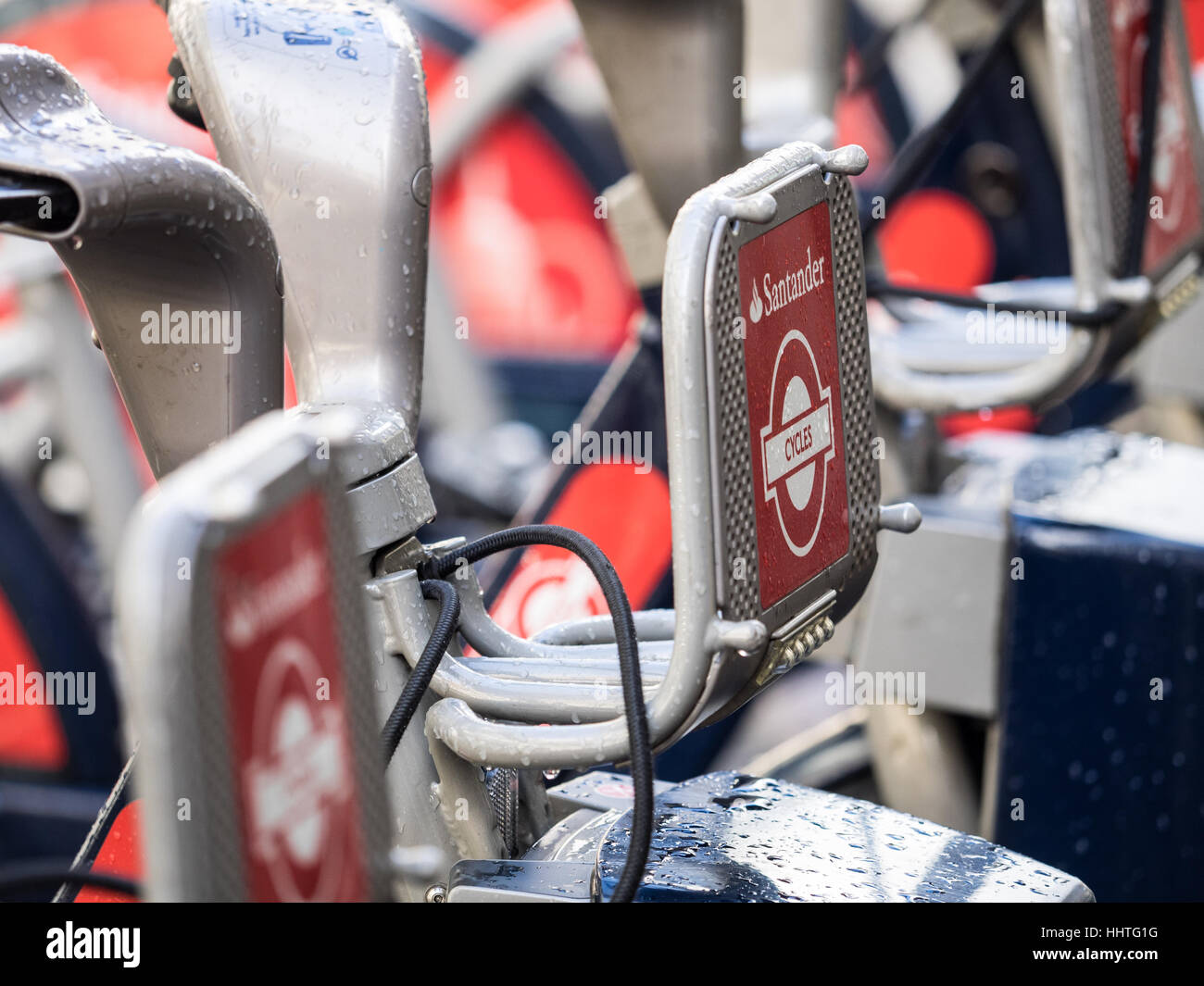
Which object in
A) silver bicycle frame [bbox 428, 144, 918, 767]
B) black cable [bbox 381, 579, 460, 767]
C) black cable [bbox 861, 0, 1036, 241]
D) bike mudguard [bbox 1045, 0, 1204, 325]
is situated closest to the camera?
silver bicycle frame [bbox 428, 144, 918, 767]

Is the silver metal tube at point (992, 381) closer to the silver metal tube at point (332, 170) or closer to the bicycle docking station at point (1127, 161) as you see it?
the bicycle docking station at point (1127, 161)

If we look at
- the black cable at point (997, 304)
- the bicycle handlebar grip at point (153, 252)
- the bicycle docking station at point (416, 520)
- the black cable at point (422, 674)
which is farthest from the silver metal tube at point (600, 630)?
the black cable at point (997, 304)

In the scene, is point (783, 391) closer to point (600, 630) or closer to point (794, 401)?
point (794, 401)

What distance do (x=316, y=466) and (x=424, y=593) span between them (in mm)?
476

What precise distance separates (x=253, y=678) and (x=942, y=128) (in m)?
1.59

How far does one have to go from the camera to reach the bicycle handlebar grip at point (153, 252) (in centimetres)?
99

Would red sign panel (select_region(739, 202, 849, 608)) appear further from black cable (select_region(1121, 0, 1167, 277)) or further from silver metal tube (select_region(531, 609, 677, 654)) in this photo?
black cable (select_region(1121, 0, 1167, 277))

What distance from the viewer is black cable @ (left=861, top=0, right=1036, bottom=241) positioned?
80.8 inches

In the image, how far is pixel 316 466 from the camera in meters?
0.73

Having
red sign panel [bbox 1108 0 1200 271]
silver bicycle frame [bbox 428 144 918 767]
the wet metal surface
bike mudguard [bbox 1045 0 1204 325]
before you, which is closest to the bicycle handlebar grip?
silver bicycle frame [bbox 428 144 918 767]

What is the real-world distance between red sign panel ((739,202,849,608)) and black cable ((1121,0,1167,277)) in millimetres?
881

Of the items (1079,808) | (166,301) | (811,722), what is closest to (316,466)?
(166,301)

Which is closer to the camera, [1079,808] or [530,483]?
[1079,808]
